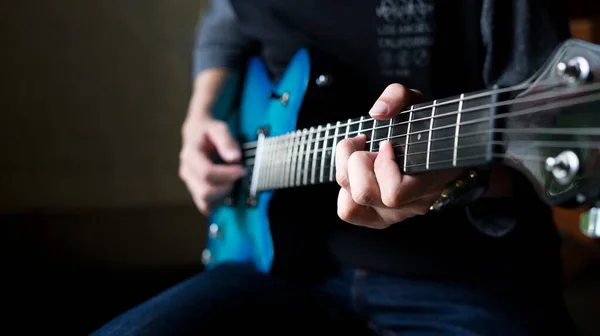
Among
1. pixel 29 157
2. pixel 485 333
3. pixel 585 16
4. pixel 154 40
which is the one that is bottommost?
pixel 485 333

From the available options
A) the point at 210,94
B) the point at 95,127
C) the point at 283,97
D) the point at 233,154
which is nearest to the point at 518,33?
the point at 283,97

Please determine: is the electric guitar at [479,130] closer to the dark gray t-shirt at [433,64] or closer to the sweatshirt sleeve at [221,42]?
the dark gray t-shirt at [433,64]

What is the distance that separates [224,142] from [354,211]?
0.35m

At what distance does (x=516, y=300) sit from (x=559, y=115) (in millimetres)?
314

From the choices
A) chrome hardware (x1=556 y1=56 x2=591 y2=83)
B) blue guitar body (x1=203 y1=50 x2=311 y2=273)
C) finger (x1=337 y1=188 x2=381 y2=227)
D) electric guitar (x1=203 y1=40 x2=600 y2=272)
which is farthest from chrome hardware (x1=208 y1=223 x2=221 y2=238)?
chrome hardware (x1=556 y1=56 x2=591 y2=83)

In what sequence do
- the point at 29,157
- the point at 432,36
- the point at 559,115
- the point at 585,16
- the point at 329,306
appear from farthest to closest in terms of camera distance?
the point at 29,157 → the point at 585,16 → the point at 329,306 → the point at 432,36 → the point at 559,115

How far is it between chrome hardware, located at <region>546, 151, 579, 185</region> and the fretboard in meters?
0.04

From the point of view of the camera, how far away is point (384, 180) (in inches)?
16.6

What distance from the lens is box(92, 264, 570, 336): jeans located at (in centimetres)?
57

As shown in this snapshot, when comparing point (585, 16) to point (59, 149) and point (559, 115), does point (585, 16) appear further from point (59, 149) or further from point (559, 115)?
point (59, 149)

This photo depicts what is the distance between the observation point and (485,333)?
562 mm

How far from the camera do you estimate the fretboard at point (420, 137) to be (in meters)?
0.36

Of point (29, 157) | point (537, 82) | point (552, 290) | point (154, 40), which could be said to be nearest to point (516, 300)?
point (552, 290)

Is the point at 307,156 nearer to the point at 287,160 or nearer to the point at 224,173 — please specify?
the point at 287,160
